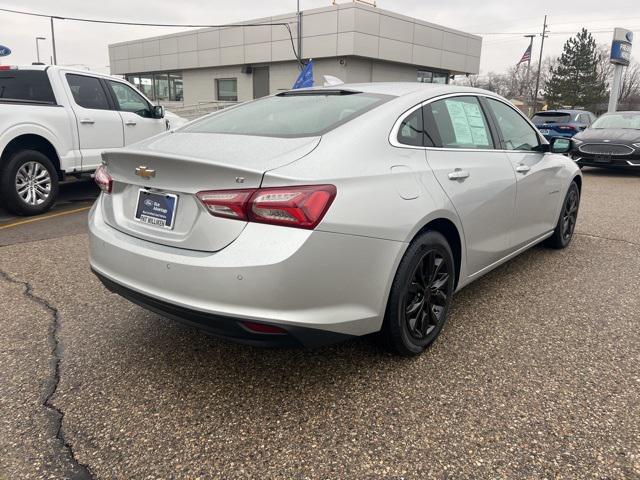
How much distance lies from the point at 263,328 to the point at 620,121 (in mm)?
12697

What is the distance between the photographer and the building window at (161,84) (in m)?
33.1

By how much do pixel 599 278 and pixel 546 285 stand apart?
0.55m

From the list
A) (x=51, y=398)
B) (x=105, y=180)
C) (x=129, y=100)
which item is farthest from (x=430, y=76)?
(x=51, y=398)

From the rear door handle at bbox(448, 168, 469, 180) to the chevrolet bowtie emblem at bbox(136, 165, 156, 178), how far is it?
1616 mm

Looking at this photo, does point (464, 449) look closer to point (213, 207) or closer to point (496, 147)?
point (213, 207)

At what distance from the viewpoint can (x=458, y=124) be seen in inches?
132

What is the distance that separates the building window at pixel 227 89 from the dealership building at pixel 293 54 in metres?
0.06

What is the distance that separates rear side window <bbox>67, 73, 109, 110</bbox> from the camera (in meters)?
7.01

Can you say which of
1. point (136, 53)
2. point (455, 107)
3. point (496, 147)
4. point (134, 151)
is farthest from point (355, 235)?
point (136, 53)

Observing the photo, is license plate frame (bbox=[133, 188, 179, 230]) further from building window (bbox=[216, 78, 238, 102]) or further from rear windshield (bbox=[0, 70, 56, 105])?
building window (bbox=[216, 78, 238, 102])

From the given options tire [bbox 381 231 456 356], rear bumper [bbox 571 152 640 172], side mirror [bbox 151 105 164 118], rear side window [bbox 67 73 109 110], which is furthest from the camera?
rear bumper [bbox 571 152 640 172]

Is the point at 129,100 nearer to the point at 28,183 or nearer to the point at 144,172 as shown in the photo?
the point at 28,183

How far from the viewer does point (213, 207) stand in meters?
2.26

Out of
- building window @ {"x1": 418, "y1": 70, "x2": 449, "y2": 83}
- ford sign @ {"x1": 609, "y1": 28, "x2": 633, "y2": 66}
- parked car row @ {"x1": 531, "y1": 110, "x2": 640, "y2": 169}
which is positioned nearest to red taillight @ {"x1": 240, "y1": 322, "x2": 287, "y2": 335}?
parked car row @ {"x1": 531, "y1": 110, "x2": 640, "y2": 169}
